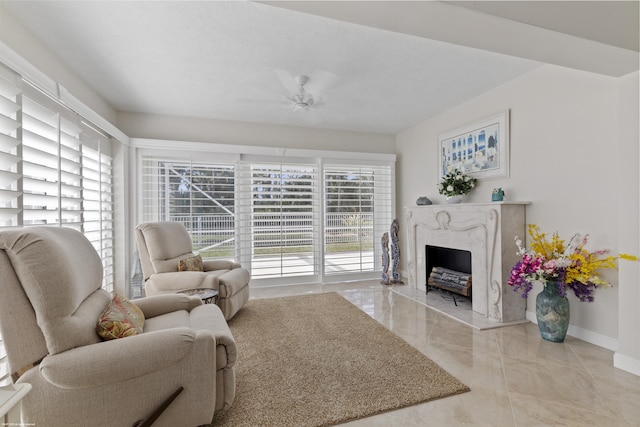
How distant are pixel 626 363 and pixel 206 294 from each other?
11.1 feet

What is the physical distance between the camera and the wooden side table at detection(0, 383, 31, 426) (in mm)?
863

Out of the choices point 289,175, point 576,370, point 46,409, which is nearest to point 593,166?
point 576,370

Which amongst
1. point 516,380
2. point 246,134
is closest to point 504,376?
point 516,380

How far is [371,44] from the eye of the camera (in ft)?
8.04

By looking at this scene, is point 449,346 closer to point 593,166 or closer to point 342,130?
point 593,166

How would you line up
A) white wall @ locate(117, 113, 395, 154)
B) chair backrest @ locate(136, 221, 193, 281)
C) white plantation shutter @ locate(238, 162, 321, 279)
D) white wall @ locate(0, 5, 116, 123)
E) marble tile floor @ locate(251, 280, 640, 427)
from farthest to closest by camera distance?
1. white plantation shutter @ locate(238, 162, 321, 279)
2. white wall @ locate(117, 113, 395, 154)
3. chair backrest @ locate(136, 221, 193, 281)
4. white wall @ locate(0, 5, 116, 123)
5. marble tile floor @ locate(251, 280, 640, 427)

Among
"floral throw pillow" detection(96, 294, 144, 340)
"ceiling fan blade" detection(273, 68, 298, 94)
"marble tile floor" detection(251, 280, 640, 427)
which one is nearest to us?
"floral throw pillow" detection(96, 294, 144, 340)

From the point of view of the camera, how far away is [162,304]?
219 cm

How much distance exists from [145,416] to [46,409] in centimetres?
40

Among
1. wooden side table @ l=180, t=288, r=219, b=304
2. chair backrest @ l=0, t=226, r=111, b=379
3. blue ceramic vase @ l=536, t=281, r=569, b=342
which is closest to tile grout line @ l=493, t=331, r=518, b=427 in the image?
blue ceramic vase @ l=536, t=281, r=569, b=342

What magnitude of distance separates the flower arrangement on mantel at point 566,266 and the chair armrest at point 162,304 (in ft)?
9.28

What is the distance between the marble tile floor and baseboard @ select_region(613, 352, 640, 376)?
0.05 metres

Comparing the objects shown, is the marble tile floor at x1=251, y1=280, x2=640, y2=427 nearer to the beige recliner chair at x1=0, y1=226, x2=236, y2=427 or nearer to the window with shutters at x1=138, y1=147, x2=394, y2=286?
the beige recliner chair at x1=0, y1=226, x2=236, y2=427

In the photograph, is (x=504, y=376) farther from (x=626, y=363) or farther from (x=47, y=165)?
(x=47, y=165)
